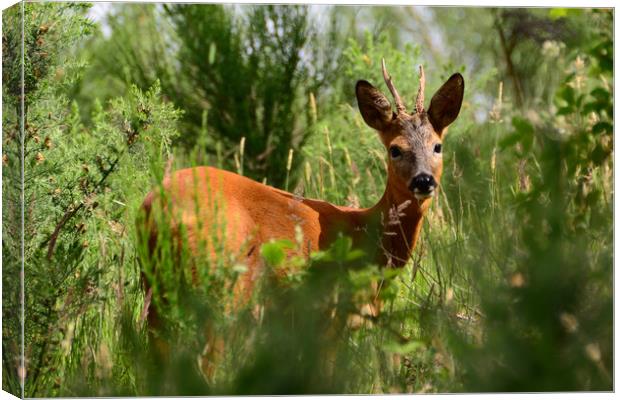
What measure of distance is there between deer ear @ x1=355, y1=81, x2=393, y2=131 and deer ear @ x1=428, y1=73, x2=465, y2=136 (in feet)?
0.65

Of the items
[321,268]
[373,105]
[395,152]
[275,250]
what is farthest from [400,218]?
[275,250]

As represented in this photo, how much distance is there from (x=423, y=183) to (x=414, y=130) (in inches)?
13.9

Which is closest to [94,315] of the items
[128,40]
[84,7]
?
[84,7]

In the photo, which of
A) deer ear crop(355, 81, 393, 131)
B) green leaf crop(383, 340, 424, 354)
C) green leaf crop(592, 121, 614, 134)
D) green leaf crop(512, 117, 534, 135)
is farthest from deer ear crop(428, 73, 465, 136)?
green leaf crop(512, 117, 534, 135)

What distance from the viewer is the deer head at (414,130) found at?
17.2ft

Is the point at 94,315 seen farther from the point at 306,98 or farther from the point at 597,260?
the point at 306,98

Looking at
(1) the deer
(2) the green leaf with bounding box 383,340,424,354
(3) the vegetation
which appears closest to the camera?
(3) the vegetation

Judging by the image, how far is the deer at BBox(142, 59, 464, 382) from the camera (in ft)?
14.2

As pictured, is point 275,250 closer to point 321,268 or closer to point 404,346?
point 321,268

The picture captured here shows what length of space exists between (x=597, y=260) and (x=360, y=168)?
13.8ft

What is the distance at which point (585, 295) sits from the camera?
329 centimetres

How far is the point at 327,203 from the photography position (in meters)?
5.36

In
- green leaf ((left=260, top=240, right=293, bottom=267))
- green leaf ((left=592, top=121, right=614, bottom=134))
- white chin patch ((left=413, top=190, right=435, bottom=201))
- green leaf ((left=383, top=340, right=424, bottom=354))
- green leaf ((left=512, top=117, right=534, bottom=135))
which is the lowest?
green leaf ((left=383, top=340, right=424, bottom=354))

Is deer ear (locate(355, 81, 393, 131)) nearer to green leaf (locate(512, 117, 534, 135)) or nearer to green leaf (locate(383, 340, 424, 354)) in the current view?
green leaf (locate(383, 340, 424, 354))
